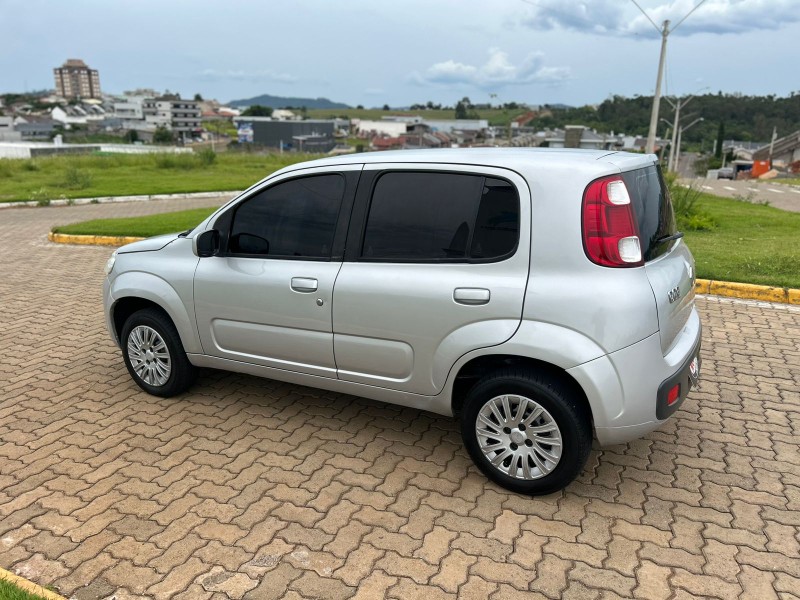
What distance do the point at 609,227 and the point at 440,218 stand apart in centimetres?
92

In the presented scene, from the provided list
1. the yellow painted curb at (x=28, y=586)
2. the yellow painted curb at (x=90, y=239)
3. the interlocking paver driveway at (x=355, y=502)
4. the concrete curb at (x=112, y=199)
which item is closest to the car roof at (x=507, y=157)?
the interlocking paver driveway at (x=355, y=502)

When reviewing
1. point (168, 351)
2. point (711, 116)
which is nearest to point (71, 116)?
point (711, 116)

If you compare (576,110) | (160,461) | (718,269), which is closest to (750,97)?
(576,110)

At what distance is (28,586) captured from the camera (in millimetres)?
2742

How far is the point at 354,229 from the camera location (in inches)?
147

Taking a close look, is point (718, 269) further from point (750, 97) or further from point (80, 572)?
point (750, 97)

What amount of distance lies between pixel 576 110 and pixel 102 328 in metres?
95.4

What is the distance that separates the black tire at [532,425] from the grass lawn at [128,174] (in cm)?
1691

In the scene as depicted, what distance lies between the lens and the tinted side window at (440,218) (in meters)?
3.30

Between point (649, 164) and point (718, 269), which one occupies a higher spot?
point (649, 164)

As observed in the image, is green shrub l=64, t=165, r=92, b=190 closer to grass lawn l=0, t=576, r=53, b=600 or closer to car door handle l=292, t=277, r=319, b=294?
car door handle l=292, t=277, r=319, b=294

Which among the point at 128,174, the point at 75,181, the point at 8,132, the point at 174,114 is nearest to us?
the point at 75,181

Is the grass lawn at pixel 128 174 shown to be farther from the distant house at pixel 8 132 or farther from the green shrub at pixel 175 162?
the distant house at pixel 8 132

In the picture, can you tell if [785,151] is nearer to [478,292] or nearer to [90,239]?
[90,239]
